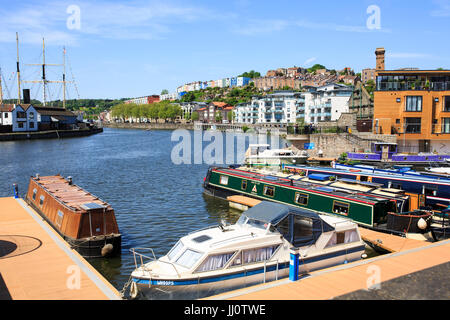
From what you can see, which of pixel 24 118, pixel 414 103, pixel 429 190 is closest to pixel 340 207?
pixel 429 190

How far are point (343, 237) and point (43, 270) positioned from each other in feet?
39.8

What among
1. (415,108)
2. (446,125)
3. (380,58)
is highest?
(380,58)

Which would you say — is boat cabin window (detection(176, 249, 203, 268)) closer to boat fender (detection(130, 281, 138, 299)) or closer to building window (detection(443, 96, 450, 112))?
boat fender (detection(130, 281, 138, 299))

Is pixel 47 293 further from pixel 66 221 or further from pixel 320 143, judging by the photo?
pixel 320 143

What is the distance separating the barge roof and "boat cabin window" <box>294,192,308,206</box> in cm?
1265

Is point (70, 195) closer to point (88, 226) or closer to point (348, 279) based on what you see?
point (88, 226)

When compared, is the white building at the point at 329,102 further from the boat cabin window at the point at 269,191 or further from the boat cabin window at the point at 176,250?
the boat cabin window at the point at 176,250

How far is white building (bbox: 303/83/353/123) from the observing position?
102125 mm

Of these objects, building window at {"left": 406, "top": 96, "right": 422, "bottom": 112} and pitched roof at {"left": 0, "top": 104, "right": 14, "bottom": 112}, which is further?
pitched roof at {"left": 0, "top": 104, "right": 14, "bottom": 112}

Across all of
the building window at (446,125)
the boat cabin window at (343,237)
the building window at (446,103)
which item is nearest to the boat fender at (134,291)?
the boat cabin window at (343,237)

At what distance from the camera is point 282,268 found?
14.7m

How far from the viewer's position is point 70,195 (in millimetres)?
23531

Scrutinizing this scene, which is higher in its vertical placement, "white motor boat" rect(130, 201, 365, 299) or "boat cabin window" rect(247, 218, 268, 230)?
"boat cabin window" rect(247, 218, 268, 230)

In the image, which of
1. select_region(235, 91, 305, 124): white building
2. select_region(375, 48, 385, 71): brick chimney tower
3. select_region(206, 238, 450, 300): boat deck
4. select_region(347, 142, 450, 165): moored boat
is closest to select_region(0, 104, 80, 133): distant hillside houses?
select_region(235, 91, 305, 124): white building
